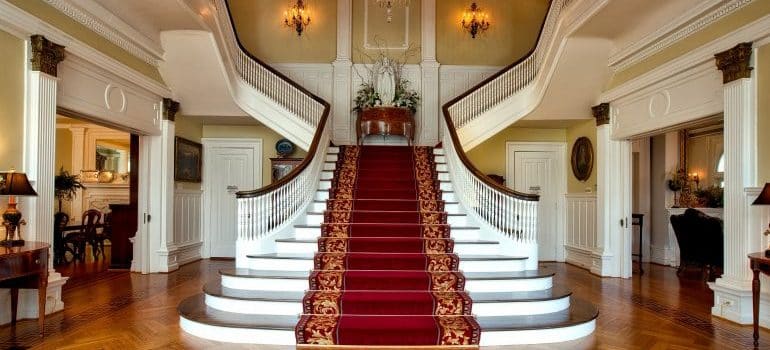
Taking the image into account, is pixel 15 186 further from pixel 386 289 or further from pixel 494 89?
pixel 494 89

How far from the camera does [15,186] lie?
13.6 ft

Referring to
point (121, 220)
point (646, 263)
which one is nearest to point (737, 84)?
point (646, 263)

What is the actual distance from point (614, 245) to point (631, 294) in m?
1.63

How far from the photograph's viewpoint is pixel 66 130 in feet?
40.1

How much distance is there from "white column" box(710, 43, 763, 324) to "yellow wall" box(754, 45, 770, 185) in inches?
2.0

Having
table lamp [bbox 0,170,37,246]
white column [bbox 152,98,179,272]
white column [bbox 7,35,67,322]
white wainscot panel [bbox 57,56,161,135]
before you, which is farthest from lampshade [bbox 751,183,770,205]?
white column [bbox 152,98,179,272]

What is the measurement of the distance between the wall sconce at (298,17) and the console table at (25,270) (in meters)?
6.25

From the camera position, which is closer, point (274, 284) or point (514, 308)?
point (514, 308)

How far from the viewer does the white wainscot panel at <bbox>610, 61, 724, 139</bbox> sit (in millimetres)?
5551

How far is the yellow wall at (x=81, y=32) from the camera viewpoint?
482 centimetres

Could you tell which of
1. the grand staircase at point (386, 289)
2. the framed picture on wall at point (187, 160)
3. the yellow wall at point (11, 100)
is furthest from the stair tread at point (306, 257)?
the framed picture on wall at point (187, 160)

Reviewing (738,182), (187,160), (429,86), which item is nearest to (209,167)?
(187,160)

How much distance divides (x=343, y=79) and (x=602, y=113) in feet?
16.1

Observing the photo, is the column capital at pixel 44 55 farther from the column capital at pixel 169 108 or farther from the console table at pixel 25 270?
the column capital at pixel 169 108
